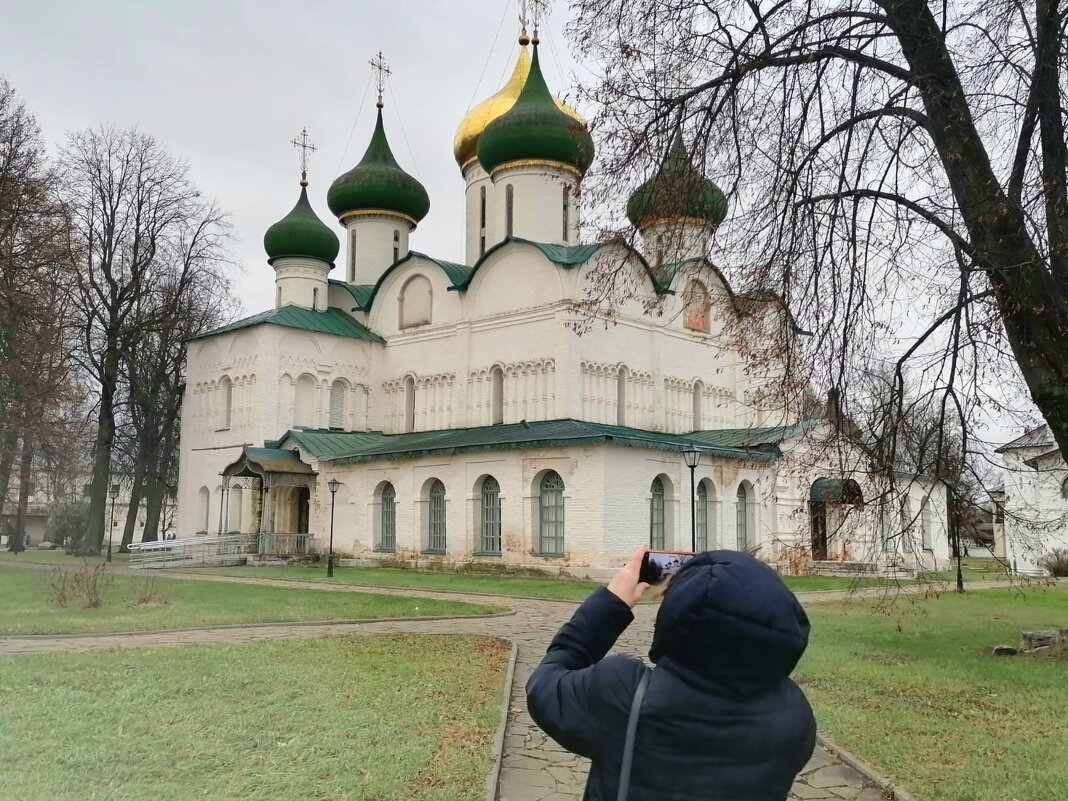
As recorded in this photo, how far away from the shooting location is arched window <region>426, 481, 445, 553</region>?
86.9 ft

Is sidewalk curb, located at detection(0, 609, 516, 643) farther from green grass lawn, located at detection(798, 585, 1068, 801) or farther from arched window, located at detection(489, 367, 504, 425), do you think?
arched window, located at detection(489, 367, 504, 425)

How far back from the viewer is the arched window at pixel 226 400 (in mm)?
31516

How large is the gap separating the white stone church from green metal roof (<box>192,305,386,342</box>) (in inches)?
5.4

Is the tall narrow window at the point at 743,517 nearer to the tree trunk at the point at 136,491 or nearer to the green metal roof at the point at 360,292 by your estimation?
the green metal roof at the point at 360,292

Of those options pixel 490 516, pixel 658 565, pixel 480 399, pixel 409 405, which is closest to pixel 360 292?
pixel 409 405

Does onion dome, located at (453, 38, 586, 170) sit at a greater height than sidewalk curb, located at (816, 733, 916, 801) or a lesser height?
greater

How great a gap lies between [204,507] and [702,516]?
1721cm

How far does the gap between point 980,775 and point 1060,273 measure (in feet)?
17.0

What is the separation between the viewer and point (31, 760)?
5.40m

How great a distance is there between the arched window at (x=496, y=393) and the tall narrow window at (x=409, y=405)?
4.09m

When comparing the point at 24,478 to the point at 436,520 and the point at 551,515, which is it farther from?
the point at 551,515

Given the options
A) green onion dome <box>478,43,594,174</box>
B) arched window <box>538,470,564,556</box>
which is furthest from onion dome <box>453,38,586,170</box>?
arched window <box>538,470,564,556</box>

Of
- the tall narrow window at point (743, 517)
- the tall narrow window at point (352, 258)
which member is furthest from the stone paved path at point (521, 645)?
the tall narrow window at point (352, 258)

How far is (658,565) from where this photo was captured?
7.12ft
